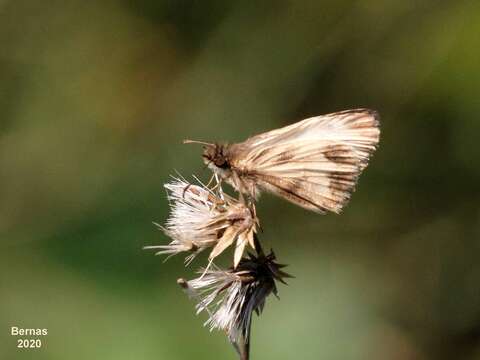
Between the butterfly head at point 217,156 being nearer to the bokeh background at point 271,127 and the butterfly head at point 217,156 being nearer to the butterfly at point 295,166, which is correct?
the butterfly at point 295,166

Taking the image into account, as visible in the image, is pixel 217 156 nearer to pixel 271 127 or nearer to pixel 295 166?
pixel 295 166

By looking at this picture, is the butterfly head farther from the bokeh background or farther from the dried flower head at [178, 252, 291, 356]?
the bokeh background

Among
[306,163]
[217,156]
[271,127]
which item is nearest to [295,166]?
[306,163]

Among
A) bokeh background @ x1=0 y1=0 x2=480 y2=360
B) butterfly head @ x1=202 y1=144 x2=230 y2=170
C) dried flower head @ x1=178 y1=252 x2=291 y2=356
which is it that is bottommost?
dried flower head @ x1=178 y1=252 x2=291 y2=356

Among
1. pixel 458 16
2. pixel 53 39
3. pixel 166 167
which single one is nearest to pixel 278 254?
pixel 166 167

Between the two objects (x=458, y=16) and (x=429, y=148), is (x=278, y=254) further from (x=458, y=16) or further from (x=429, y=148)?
(x=458, y=16)

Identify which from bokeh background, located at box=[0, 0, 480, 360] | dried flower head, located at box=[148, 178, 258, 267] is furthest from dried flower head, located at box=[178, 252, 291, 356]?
bokeh background, located at box=[0, 0, 480, 360]

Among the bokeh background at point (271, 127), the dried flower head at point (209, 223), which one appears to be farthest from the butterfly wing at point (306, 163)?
the bokeh background at point (271, 127)
